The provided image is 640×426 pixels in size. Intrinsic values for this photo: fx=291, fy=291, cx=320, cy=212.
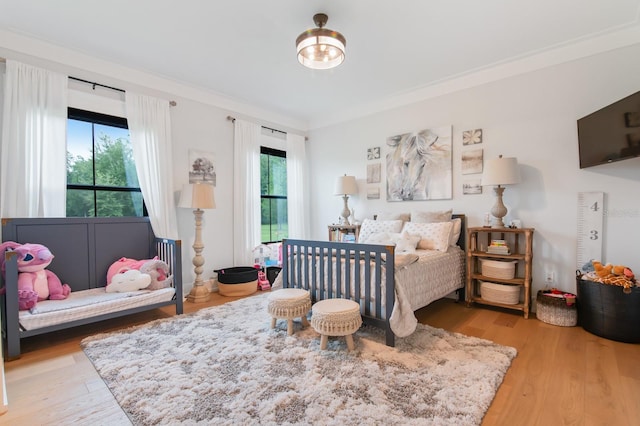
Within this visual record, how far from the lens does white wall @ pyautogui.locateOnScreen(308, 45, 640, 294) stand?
8.45 feet

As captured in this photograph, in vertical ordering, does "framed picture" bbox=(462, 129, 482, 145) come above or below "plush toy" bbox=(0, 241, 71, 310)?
above

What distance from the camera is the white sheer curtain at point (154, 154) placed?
10.5 feet

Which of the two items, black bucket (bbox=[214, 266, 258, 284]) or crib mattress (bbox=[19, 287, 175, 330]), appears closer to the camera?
crib mattress (bbox=[19, 287, 175, 330])

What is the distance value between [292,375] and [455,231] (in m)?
2.40

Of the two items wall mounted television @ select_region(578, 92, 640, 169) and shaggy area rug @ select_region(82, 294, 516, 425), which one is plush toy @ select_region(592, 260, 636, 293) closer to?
wall mounted television @ select_region(578, 92, 640, 169)

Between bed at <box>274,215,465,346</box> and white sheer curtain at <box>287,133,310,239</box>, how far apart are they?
185 centimetres

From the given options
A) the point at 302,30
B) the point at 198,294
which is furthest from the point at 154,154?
the point at 302,30

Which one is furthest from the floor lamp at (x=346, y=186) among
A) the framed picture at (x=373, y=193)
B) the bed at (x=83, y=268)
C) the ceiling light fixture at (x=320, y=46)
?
the bed at (x=83, y=268)

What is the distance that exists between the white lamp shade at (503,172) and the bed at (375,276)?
81 cm

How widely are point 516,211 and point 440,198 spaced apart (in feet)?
2.65

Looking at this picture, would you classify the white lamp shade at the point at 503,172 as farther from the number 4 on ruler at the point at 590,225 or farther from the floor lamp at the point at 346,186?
the floor lamp at the point at 346,186

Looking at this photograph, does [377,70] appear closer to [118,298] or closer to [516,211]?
[516,211]

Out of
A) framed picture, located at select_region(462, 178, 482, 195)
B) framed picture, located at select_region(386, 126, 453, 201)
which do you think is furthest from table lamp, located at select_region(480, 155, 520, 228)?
framed picture, located at select_region(386, 126, 453, 201)

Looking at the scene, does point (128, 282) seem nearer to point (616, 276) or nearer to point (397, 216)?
point (397, 216)
